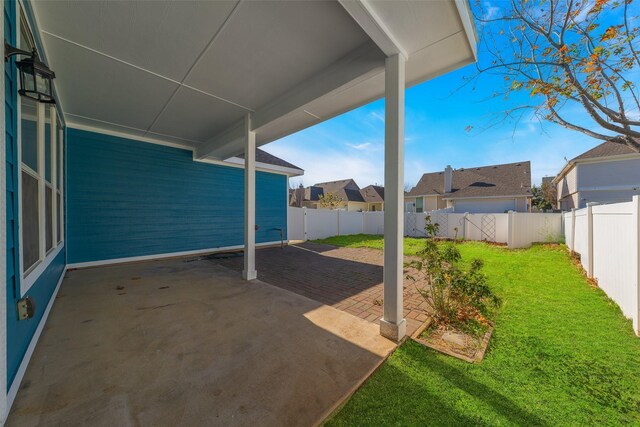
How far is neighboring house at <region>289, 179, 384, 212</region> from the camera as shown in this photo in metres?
25.8

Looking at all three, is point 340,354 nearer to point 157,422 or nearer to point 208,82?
point 157,422

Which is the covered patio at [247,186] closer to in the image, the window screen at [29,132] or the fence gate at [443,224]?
the window screen at [29,132]

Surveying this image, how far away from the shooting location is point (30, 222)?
238 cm

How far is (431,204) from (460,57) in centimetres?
2048

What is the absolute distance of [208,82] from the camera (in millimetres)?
3516

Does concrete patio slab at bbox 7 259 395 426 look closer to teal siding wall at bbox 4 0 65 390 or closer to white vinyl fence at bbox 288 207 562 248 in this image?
teal siding wall at bbox 4 0 65 390

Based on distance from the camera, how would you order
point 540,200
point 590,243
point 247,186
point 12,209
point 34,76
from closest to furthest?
point 12,209 < point 34,76 < point 590,243 < point 247,186 < point 540,200

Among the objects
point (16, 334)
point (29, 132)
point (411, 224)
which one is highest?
point (29, 132)

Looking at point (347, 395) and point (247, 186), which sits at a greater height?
point (247, 186)

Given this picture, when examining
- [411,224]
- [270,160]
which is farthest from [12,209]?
[411,224]

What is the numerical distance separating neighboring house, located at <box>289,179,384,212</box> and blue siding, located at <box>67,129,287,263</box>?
58.5ft

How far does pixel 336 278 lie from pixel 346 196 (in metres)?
20.9

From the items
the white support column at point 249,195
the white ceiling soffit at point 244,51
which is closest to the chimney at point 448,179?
the white ceiling soffit at point 244,51

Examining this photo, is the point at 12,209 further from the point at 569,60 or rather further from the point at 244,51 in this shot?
the point at 569,60
